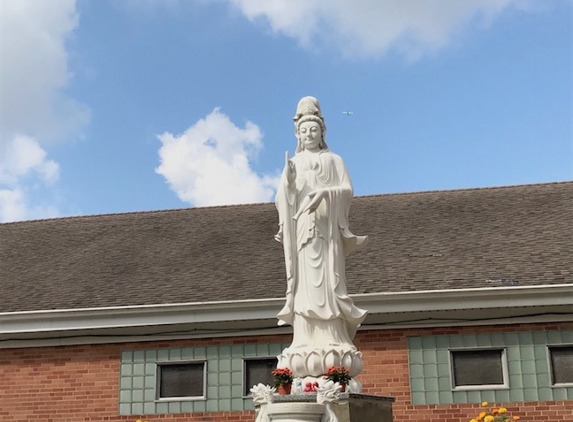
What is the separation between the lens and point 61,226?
1959 centimetres

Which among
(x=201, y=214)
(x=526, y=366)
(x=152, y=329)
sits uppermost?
(x=201, y=214)

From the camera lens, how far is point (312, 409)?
7707mm

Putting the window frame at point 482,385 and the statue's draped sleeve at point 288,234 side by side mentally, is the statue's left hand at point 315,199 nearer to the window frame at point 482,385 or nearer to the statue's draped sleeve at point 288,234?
the statue's draped sleeve at point 288,234

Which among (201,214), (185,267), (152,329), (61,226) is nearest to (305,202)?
(152,329)

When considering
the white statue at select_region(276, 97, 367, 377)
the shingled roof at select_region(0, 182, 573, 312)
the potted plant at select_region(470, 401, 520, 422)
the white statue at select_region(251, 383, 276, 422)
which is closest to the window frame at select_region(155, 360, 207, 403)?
the shingled roof at select_region(0, 182, 573, 312)

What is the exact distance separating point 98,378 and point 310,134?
678cm

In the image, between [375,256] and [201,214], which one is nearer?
[375,256]

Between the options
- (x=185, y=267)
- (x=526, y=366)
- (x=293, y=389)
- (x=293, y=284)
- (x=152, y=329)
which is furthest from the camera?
(x=185, y=267)

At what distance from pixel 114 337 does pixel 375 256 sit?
4556mm

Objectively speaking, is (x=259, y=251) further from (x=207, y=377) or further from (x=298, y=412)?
(x=298, y=412)

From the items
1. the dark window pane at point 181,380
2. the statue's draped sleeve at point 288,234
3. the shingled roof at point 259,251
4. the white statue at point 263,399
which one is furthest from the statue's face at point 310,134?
the dark window pane at point 181,380

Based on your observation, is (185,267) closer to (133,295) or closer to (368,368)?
(133,295)

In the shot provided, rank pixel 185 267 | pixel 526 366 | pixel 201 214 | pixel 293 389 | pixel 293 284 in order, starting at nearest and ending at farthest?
1. pixel 293 389
2. pixel 293 284
3. pixel 526 366
4. pixel 185 267
5. pixel 201 214

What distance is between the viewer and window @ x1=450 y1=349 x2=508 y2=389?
1274cm
